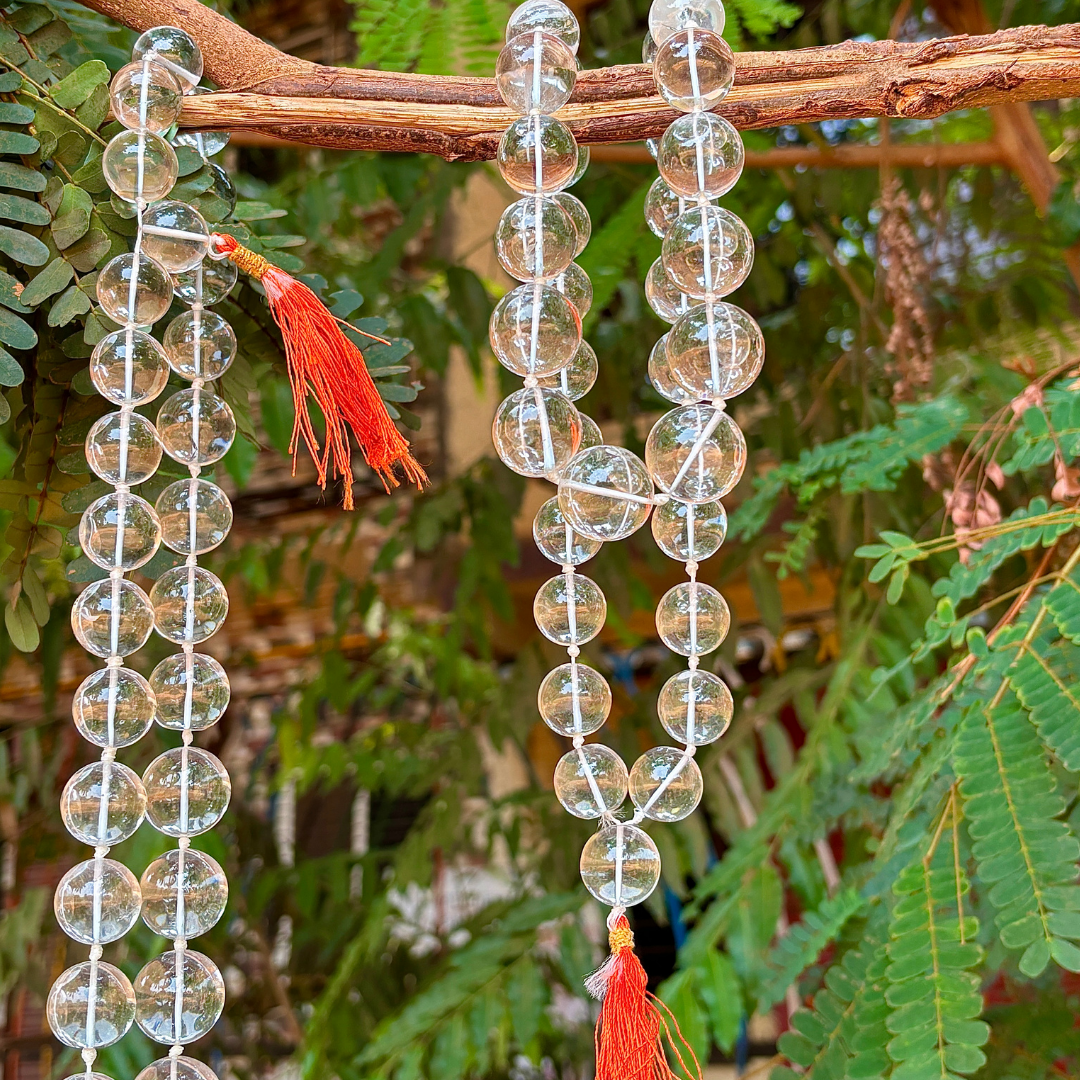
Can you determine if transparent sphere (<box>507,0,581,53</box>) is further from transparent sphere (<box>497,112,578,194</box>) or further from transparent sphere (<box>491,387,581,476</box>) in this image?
transparent sphere (<box>491,387,581,476</box>)

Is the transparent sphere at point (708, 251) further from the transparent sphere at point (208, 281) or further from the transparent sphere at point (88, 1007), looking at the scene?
the transparent sphere at point (88, 1007)

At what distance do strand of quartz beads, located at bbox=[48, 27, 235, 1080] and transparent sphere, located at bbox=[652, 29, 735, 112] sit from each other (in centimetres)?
25

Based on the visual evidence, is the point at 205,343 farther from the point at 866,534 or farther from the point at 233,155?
the point at 233,155

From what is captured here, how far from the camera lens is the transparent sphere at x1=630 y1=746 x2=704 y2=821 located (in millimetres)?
593

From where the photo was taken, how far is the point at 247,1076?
192 centimetres

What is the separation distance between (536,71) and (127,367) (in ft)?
0.82

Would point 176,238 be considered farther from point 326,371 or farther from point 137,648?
point 137,648

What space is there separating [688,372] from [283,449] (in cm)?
97

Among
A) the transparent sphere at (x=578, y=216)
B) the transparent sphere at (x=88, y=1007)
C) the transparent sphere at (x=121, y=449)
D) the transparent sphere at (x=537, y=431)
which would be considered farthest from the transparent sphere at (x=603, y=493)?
the transparent sphere at (x=88, y=1007)

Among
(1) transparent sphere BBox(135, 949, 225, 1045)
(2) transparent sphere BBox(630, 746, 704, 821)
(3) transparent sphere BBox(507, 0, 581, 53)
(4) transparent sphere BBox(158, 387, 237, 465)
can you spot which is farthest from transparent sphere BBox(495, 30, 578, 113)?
(1) transparent sphere BBox(135, 949, 225, 1045)

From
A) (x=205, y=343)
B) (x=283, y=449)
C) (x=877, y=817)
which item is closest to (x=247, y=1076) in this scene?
(x=283, y=449)

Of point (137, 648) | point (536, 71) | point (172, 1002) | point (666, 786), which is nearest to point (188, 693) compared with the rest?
point (137, 648)

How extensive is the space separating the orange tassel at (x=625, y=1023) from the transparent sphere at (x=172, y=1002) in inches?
7.4

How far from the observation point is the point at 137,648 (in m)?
0.59
